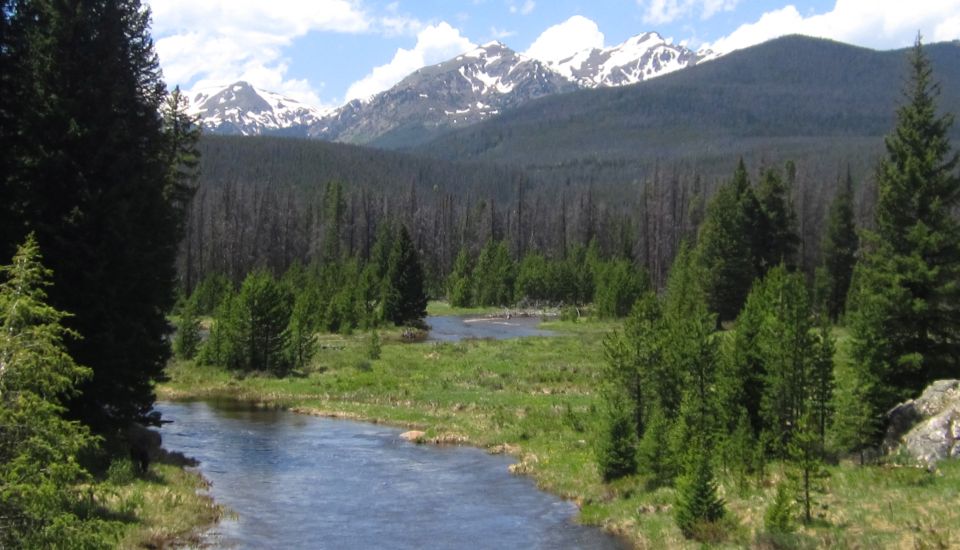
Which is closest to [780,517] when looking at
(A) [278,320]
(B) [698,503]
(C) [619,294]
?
(B) [698,503]

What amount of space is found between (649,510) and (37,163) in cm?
1875

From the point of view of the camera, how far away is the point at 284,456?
34844 mm

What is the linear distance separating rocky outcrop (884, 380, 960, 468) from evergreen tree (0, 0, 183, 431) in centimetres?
2204

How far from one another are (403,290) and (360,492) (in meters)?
59.2

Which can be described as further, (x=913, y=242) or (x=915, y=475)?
(x=913, y=242)

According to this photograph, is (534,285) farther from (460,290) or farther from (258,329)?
(258,329)

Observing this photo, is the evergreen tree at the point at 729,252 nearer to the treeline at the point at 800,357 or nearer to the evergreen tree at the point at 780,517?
the treeline at the point at 800,357

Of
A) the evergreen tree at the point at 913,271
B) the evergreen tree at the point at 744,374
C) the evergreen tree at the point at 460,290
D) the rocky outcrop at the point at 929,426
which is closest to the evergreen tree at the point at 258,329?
the evergreen tree at the point at 744,374

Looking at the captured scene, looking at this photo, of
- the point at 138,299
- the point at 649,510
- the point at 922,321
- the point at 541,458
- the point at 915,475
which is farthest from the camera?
the point at 541,458

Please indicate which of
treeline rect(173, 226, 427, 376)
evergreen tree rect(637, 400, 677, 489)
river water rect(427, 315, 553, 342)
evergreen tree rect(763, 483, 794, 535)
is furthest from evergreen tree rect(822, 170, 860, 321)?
evergreen tree rect(763, 483, 794, 535)

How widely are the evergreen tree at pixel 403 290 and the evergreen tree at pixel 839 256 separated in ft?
120

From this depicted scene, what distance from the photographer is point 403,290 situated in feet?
290

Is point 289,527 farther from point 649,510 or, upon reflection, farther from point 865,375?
point 865,375

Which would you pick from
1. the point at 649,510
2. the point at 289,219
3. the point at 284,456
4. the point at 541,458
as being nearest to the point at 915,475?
the point at 649,510
